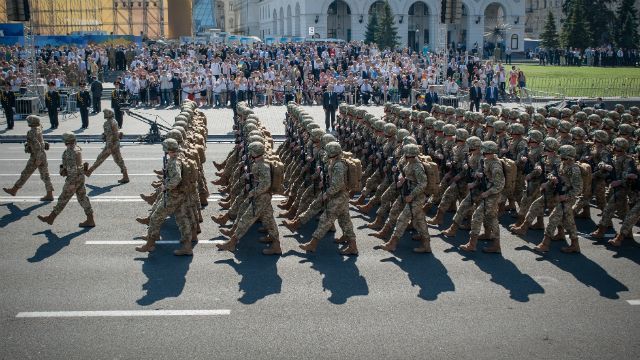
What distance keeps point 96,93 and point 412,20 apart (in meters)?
48.5

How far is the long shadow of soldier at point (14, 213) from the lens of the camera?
13.1 metres

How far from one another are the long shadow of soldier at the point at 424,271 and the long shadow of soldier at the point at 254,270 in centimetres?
186

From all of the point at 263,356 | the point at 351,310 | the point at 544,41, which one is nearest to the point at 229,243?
the point at 351,310

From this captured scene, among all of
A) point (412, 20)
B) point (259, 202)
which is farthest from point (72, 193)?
point (412, 20)

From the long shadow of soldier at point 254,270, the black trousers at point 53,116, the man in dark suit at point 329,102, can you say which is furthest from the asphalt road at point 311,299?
the black trousers at point 53,116

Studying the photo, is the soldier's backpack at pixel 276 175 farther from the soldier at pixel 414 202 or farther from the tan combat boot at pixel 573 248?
the tan combat boot at pixel 573 248

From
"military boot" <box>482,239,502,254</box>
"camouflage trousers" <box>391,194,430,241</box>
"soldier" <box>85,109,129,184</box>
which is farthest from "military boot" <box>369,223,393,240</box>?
"soldier" <box>85,109,129,184</box>

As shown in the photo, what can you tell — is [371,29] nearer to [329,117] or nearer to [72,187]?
[329,117]

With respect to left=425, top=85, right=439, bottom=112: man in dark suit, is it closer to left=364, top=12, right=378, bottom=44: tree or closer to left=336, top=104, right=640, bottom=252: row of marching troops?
left=336, top=104, right=640, bottom=252: row of marching troops

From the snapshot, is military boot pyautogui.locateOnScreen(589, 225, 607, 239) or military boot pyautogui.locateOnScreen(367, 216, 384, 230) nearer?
military boot pyautogui.locateOnScreen(589, 225, 607, 239)

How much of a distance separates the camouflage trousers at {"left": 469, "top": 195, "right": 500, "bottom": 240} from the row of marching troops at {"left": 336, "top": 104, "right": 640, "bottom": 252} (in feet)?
0.05

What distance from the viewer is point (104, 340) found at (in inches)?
309

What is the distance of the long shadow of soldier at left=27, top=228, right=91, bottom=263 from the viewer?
10.9 metres

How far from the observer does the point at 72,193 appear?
12.6m
